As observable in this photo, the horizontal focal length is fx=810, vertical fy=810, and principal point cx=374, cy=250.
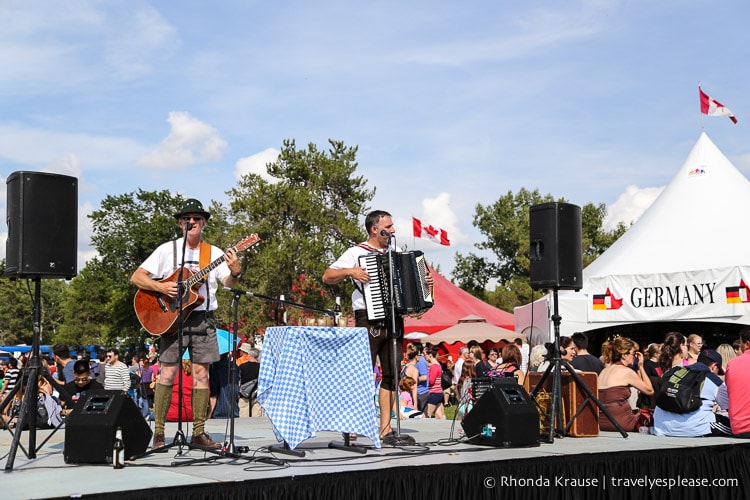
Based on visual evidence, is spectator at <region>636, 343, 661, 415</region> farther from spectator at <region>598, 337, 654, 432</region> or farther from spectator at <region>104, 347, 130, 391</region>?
spectator at <region>104, 347, 130, 391</region>

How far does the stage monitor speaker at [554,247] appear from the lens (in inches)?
308

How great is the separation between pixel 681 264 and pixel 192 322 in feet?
47.5

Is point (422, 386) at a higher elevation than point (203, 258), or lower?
lower

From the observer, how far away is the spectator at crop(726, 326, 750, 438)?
292 inches

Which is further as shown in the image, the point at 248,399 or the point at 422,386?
the point at 422,386

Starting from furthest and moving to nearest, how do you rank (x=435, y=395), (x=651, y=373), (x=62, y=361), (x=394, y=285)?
(x=435, y=395) < (x=62, y=361) < (x=651, y=373) < (x=394, y=285)

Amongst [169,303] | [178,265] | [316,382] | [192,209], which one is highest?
[192,209]

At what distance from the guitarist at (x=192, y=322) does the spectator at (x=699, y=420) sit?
171 inches

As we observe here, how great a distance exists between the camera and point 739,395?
7512 mm

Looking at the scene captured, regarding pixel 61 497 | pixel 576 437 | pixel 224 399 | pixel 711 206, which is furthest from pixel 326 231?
pixel 61 497

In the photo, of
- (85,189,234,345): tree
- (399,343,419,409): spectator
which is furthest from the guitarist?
(85,189,234,345): tree

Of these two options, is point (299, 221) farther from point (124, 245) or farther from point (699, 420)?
point (699, 420)

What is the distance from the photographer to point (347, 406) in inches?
250

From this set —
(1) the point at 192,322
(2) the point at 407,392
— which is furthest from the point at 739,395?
(2) the point at 407,392
